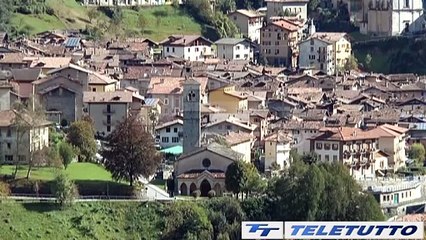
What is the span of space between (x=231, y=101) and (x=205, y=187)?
11469mm

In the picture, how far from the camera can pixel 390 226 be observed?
15.1 metres

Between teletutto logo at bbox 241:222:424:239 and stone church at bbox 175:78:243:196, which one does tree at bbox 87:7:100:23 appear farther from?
teletutto logo at bbox 241:222:424:239

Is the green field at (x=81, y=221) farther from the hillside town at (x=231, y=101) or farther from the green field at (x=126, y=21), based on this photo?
the green field at (x=126, y=21)

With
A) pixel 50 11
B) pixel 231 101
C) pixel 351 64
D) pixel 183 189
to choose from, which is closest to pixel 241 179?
pixel 183 189

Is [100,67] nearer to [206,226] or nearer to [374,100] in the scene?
[374,100]

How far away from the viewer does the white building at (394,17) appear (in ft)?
225

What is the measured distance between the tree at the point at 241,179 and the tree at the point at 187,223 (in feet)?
5.08

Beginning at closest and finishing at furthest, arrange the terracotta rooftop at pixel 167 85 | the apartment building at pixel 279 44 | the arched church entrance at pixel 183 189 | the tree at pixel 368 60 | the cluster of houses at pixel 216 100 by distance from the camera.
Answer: the arched church entrance at pixel 183 189, the cluster of houses at pixel 216 100, the terracotta rooftop at pixel 167 85, the apartment building at pixel 279 44, the tree at pixel 368 60

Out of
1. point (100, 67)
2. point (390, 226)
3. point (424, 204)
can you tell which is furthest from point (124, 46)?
point (390, 226)

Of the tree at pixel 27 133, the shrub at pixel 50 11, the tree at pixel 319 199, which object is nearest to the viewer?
the tree at pixel 319 199

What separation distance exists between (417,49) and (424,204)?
93.1ft

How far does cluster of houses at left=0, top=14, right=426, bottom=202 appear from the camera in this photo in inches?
1571

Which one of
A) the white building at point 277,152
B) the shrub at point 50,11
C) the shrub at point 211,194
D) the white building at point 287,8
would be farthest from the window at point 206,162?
the white building at point 287,8

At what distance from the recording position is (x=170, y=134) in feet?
143
